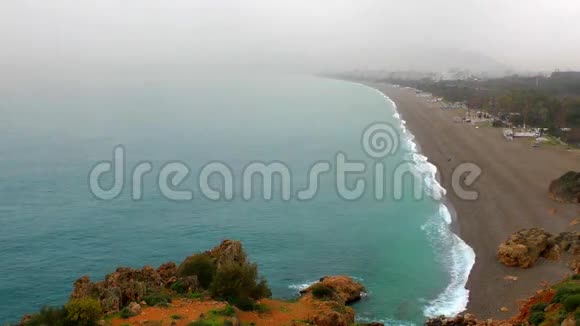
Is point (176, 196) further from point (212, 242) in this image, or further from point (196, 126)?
point (196, 126)

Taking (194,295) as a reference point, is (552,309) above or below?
above

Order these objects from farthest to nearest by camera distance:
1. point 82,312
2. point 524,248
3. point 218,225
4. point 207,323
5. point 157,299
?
point 218,225 < point 524,248 < point 157,299 < point 207,323 < point 82,312

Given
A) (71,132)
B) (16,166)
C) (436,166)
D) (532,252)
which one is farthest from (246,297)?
(71,132)

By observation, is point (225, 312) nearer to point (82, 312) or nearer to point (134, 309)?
point (134, 309)

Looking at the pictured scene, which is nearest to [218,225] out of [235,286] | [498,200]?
[235,286]

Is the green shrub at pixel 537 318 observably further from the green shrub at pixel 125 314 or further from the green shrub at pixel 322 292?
the green shrub at pixel 125 314

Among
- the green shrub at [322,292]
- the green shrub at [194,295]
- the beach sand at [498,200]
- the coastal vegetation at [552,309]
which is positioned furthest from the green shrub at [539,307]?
the green shrub at [194,295]

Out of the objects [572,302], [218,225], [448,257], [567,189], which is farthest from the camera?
[567,189]
